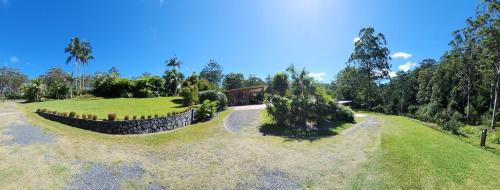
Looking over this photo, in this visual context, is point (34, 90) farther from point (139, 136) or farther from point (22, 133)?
point (139, 136)

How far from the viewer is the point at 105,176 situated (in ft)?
29.5

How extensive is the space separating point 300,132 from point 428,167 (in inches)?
327

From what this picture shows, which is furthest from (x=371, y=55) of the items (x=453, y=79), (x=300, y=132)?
(x=300, y=132)

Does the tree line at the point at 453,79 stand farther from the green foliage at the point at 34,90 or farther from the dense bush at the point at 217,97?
the green foliage at the point at 34,90

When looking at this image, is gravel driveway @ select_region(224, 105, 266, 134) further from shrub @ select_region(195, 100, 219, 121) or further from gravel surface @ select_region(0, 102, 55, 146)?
gravel surface @ select_region(0, 102, 55, 146)

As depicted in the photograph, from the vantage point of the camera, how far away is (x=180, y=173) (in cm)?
947

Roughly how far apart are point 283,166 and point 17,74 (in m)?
93.8

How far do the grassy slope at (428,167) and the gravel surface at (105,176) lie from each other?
769 centimetres

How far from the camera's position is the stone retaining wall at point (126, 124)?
16.1 m

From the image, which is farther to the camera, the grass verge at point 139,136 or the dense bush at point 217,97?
the dense bush at point 217,97

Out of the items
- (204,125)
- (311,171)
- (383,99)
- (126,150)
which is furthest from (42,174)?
(383,99)

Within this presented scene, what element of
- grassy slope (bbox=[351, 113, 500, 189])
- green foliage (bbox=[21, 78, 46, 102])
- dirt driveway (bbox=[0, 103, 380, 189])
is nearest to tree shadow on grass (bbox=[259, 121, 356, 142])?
dirt driveway (bbox=[0, 103, 380, 189])

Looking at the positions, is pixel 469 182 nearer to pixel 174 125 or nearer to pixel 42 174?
pixel 42 174

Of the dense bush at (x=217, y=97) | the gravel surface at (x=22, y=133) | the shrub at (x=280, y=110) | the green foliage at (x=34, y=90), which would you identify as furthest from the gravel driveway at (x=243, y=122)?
the green foliage at (x=34, y=90)
